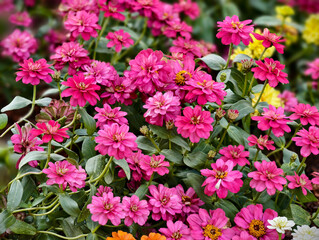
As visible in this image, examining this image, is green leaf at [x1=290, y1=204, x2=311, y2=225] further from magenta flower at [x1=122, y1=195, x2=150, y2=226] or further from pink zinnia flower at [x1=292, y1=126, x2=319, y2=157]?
magenta flower at [x1=122, y1=195, x2=150, y2=226]

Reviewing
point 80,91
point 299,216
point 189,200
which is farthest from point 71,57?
point 299,216

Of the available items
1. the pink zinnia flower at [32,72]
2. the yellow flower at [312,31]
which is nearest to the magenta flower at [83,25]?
the pink zinnia flower at [32,72]

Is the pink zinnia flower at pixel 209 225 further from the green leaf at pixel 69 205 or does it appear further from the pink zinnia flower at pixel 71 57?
the pink zinnia flower at pixel 71 57

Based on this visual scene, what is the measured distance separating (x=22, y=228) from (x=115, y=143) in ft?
1.09

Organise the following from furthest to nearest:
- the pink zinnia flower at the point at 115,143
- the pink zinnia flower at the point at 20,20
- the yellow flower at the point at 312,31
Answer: the yellow flower at the point at 312,31 → the pink zinnia flower at the point at 20,20 → the pink zinnia flower at the point at 115,143

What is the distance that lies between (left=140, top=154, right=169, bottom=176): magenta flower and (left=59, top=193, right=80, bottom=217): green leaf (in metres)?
0.19

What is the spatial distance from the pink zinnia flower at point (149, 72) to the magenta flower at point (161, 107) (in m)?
0.06

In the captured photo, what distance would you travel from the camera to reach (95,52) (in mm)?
1575

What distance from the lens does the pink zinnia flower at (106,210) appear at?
1008 mm

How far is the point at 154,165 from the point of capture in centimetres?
109

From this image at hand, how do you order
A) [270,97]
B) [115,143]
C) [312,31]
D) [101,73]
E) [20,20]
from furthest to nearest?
1. [312,31]
2. [20,20]
3. [270,97]
4. [101,73]
5. [115,143]

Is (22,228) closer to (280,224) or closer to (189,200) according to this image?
(189,200)

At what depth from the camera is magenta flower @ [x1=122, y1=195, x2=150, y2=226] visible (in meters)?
1.04

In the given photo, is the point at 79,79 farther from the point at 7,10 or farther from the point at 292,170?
the point at 7,10
